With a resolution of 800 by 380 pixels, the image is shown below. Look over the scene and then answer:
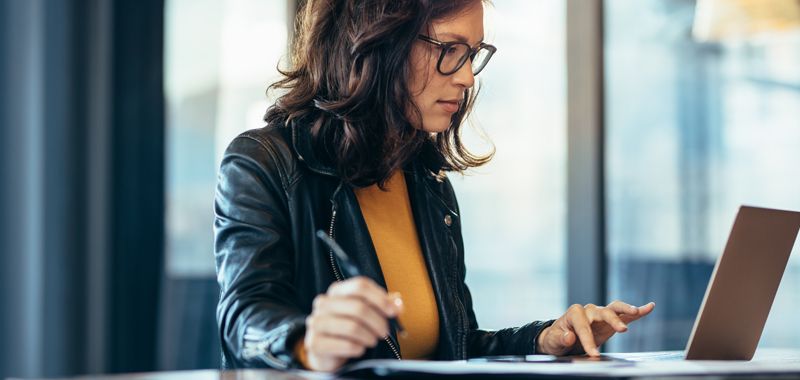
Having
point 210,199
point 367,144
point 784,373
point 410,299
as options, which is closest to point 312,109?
point 367,144

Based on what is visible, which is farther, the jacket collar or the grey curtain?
the grey curtain

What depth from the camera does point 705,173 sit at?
11.2ft

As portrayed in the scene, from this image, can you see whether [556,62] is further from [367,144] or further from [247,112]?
[367,144]

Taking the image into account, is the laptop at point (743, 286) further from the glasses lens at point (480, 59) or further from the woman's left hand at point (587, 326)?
the glasses lens at point (480, 59)

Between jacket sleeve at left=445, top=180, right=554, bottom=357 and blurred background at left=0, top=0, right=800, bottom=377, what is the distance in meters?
1.53

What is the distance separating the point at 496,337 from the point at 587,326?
0.29 meters

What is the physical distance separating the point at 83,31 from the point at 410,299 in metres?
1.78

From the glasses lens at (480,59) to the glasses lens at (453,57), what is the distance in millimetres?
46

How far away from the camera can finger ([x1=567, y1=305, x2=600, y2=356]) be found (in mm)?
1450

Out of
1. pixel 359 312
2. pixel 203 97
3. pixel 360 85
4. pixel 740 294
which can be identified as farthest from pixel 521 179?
pixel 359 312

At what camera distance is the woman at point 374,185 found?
142cm

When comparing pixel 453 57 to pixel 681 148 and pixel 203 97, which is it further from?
pixel 681 148

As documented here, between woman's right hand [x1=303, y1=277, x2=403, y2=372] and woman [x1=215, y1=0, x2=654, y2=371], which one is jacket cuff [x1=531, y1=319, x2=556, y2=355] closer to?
woman [x1=215, y1=0, x2=654, y2=371]

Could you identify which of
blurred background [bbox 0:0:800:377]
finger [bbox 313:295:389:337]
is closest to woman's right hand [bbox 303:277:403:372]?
finger [bbox 313:295:389:337]
